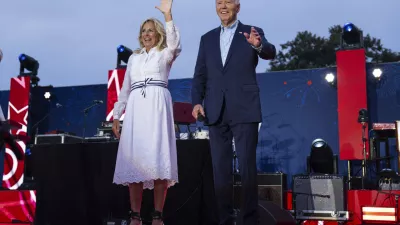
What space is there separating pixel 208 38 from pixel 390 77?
7341mm

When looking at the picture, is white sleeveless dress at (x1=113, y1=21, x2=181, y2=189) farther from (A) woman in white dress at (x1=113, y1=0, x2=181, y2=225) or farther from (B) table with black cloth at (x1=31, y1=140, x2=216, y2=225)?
(B) table with black cloth at (x1=31, y1=140, x2=216, y2=225)

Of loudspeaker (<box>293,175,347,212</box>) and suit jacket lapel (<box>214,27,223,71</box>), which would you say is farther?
loudspeaker (<box>293,175,347,212</box>)

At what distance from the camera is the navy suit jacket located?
10.3ft

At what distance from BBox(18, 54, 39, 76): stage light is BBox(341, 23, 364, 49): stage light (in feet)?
22.8

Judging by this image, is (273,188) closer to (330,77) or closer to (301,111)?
(301,111)

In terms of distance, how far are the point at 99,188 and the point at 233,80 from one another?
5.78ft

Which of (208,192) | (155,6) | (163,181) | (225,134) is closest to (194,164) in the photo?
(208,192)

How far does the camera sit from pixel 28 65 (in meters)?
12.2

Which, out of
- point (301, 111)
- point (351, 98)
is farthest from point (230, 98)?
point (301, 111)

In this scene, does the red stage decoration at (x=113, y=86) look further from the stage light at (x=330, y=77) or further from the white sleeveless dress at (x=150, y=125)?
the white sleeveless dress at (x=150, y=125)

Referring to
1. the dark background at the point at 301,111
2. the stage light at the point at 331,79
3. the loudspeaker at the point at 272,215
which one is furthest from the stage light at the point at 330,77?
the loudspeaker at the point at 272,215

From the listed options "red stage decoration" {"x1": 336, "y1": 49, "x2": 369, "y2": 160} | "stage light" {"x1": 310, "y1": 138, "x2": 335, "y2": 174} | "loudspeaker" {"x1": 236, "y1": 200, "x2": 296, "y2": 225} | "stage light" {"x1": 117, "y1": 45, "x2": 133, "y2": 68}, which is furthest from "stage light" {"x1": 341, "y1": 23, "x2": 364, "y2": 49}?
"loudspeaker" {"x1": 236, "y1": 200, "x2": 296, "y2": 225}

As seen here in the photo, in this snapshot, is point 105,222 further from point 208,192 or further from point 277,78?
point 277,78

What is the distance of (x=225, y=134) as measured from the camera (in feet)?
10.4
